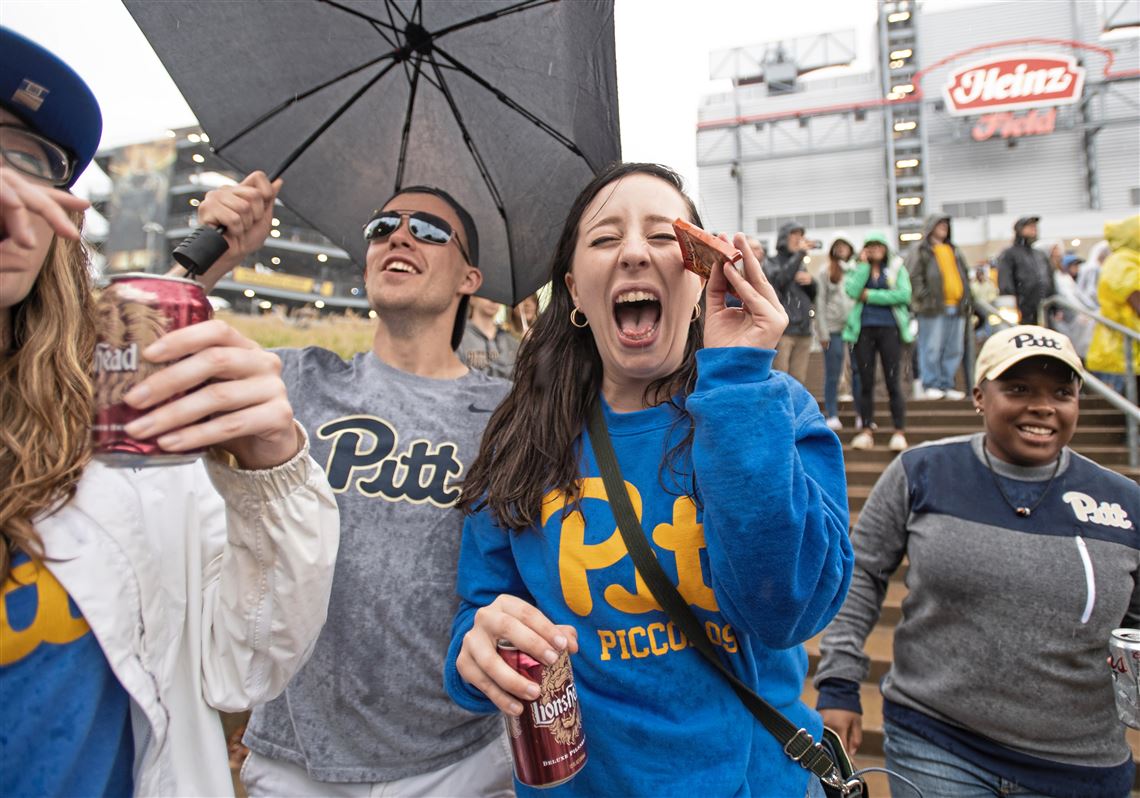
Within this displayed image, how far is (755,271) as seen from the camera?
→ 54.7 inches

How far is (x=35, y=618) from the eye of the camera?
3.51 ft

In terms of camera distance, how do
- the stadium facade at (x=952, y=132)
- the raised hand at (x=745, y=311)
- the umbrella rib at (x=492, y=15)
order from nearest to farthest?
the raised hand at (x=745, y=311)
the umbrella rib at (x=492, y=15)
the stadium facade at (x=952, y=132)

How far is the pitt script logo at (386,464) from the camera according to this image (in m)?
1.92

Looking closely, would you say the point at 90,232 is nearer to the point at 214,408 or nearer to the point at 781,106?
the point at 214,408

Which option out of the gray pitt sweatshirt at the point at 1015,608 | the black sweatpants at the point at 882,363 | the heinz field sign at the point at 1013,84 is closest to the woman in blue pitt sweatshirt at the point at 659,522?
the gray pitt sweatshirt at the point at 1015,608

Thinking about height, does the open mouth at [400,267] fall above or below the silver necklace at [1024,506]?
above

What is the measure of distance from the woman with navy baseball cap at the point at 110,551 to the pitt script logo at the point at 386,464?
599mm

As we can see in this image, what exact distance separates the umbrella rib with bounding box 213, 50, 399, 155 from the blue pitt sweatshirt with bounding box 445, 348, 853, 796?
176cm

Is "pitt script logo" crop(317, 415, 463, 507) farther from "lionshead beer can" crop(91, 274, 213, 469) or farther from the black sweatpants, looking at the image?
the black sweatpants

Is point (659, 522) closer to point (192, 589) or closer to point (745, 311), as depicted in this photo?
point (745, 311)

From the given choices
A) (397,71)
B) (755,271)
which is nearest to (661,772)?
(755,271)

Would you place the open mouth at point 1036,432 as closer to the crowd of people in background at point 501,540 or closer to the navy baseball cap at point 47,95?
the crowd of people in background at point 501,540

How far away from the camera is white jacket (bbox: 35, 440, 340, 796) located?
1.09 m

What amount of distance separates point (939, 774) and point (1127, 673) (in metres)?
0.69
